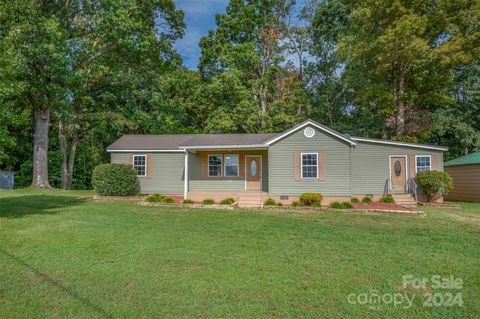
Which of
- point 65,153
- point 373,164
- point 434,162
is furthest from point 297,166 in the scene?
point 65,153

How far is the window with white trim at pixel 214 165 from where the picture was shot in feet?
53.5

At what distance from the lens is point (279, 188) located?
13984 millimetres

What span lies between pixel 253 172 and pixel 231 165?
1.28 meters

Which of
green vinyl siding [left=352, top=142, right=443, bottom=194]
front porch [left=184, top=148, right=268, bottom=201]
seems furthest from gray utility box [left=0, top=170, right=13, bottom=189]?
green vinyl siding [left=352, top=142, right=443, bottom=194]

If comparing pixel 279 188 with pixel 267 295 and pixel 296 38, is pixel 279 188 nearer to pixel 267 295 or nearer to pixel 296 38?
pixel 267 295

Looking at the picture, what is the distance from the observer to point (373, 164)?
48.6 feet

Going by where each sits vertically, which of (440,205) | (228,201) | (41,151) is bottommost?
(440,205)

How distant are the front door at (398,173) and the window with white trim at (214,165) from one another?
8.67m

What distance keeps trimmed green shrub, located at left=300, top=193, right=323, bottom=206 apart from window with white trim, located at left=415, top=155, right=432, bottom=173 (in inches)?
222

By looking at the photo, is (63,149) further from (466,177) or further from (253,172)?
(466,177)

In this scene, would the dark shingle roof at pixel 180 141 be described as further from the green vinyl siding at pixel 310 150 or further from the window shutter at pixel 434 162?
the window shutter at pixel 434 162

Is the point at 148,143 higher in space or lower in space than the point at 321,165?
higher

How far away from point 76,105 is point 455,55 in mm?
25612

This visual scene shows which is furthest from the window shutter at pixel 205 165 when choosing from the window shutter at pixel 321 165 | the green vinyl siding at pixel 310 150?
the window shutter at pixel 321 165
